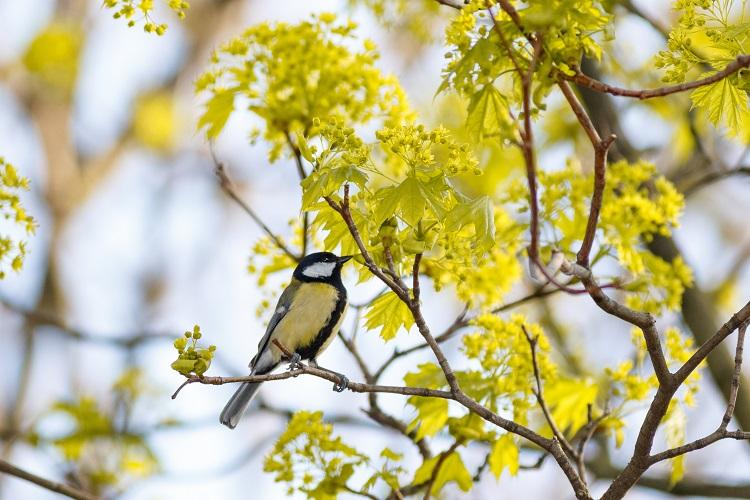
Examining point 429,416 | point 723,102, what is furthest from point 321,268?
point 723,102

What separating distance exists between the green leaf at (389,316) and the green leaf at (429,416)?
0.49 meters

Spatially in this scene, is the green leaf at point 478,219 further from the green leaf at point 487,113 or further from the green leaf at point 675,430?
the green leaf at point 675,430

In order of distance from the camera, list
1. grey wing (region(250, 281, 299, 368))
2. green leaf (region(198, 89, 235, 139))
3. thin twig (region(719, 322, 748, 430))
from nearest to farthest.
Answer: thin twig (region(719, 322, 748, 430)) < green leaf (region(198, 89, 235, 139)) < grey wing (region(250, 281, 299, 368))

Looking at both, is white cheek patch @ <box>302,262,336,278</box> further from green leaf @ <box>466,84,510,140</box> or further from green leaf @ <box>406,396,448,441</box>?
green leaf @ <box>466,84,510,140</box>

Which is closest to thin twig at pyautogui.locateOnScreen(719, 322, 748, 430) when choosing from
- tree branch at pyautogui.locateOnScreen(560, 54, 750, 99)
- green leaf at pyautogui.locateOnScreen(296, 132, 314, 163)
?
tree branch at pyautogui.locateOnScreen(560, 54, 750, 99)

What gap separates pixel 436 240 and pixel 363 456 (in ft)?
3.22

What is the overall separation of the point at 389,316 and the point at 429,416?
580 millimetres

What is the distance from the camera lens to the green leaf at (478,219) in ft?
8.41

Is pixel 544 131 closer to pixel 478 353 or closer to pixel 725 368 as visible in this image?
pixel 725 368

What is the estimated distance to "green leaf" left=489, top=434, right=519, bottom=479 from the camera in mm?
3238

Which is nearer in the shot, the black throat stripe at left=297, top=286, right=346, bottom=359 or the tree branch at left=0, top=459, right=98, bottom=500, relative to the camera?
the tree branch at left=0, top=459, right=98, bottom=500

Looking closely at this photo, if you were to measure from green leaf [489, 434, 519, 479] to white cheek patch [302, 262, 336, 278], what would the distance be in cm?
142

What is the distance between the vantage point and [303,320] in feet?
13.7

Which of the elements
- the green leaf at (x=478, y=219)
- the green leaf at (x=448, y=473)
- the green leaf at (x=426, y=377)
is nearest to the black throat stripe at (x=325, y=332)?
the green leaf at (x=426, y=377)
